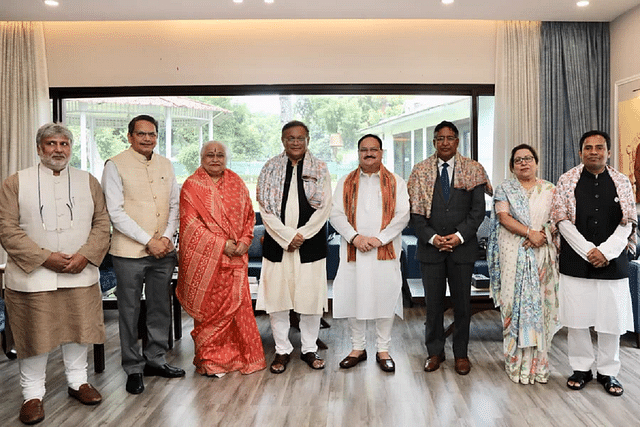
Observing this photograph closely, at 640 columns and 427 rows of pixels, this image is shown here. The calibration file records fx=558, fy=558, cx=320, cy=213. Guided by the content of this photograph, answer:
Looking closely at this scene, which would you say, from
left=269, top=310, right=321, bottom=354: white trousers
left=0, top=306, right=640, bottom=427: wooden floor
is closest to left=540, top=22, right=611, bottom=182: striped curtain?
left=0, top=306, right=640, bottom=427: wooden floor

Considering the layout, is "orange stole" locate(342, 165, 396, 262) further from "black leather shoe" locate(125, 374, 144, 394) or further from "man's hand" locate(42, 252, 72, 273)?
"man's hand" locate(42, 252, 72, 273)

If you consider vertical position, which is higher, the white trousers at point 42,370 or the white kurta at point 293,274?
the white kurta at point 293,274

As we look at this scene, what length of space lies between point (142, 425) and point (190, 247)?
1.17 meters

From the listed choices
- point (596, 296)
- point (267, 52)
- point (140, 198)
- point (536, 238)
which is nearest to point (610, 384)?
point (596, 296)

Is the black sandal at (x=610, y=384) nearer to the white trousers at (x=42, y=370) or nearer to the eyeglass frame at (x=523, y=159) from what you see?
the eyeglass frame at (x=523, y=159)

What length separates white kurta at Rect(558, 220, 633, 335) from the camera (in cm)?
335

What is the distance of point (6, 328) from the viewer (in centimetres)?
399

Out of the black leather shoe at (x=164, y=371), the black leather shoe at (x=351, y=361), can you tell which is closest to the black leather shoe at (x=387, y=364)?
the black leather shoe at (x=351, y=361)

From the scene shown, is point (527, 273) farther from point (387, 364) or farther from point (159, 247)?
point (159, 247)

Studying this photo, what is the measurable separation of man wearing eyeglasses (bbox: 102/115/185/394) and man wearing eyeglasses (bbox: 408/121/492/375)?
169 cm

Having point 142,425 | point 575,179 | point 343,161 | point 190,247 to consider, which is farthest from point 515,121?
point 142,425

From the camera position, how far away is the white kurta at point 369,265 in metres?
3.85

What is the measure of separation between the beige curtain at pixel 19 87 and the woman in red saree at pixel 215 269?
129 inches

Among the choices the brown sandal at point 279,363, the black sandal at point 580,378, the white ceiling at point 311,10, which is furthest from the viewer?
the white ceiling at point 311,10
